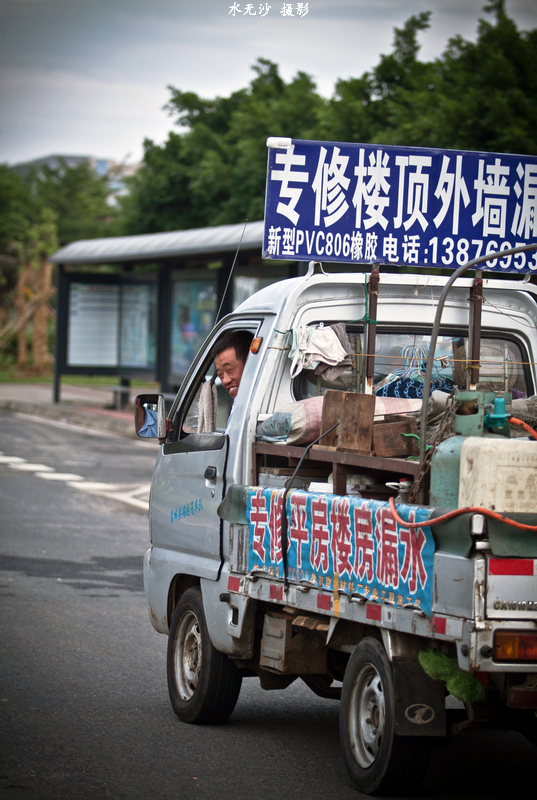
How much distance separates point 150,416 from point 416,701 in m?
2.49

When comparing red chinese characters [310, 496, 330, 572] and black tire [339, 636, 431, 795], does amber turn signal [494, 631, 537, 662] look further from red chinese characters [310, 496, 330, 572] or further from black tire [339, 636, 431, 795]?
red chinese characters [310, 496, 330, 572]

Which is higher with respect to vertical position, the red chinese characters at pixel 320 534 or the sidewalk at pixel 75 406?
the red chinese characters at pixel 320 534

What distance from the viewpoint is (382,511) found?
13.2ft

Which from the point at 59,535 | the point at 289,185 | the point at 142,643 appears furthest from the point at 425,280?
the point at 59,535

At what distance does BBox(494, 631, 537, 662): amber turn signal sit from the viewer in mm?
3653

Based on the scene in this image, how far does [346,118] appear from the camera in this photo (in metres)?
24.8

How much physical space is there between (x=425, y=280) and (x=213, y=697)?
231cm

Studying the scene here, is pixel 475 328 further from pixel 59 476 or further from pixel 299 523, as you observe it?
pixel 59 476

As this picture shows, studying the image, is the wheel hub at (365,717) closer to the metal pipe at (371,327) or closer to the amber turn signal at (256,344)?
the metal pipe at (371,327)

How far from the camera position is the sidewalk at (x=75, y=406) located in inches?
936

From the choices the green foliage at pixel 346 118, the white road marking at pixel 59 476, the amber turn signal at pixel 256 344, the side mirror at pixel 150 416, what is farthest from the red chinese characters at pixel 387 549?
the green foliage at pixel 346 118

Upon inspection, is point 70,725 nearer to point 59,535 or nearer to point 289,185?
point 289,185

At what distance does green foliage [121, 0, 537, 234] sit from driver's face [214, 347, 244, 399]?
13244mm

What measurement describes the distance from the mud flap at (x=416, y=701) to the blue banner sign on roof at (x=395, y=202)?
2.16 meters
